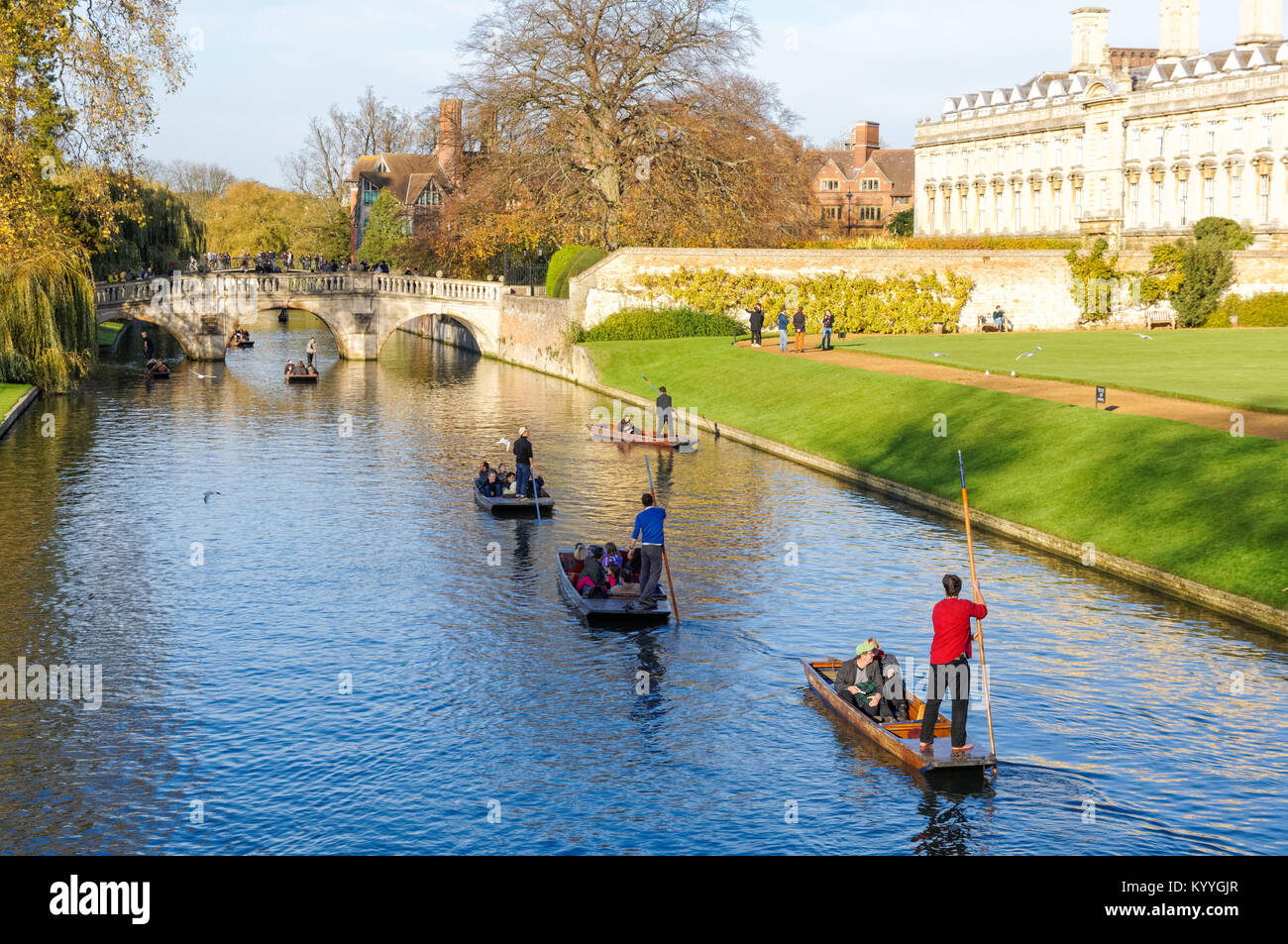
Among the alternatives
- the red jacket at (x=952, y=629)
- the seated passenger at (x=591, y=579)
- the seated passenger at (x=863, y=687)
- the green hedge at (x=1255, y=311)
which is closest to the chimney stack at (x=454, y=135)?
the green hedge at (x=1255, y=311)

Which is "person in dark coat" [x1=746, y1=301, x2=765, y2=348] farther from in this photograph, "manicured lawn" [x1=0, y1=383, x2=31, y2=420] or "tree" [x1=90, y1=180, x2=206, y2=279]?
"tree" [x1=90, y1=180, x2=206, y2=279]

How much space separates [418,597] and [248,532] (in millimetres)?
6896

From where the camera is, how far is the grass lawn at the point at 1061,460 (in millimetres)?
26062

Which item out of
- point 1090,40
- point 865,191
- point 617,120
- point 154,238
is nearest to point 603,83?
point 617,120

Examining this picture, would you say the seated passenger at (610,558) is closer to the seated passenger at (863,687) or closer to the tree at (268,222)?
the seated passenger at (863,687)

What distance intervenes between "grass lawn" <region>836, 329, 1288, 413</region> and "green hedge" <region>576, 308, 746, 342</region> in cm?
647

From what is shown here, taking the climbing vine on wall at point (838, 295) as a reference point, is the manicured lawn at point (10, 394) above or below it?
below

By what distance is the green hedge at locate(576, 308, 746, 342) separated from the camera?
65375 mm

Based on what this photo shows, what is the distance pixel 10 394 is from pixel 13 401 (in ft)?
5.13

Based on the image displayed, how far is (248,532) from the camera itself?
2947 centimetres

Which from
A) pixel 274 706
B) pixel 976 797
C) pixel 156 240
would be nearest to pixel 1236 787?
pixel 976 797

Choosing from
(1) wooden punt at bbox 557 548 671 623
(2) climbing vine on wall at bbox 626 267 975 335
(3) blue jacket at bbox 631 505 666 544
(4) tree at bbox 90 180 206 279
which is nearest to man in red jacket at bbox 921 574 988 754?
(1) wooden punt at bbox 557 548 671 623

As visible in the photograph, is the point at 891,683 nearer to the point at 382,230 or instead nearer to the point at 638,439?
the point at 638,439

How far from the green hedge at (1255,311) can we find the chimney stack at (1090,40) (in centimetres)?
4253
